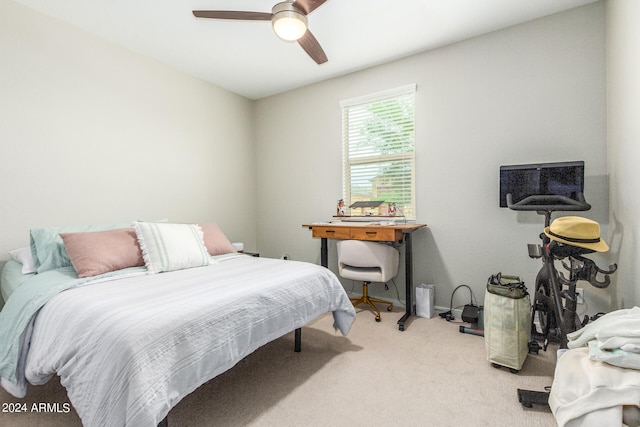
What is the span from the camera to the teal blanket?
156 cm

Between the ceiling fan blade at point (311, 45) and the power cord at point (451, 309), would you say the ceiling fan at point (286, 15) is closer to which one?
the ceiling fan blade at point (311, 45)

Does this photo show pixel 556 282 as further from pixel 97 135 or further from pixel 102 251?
pixel 97 135

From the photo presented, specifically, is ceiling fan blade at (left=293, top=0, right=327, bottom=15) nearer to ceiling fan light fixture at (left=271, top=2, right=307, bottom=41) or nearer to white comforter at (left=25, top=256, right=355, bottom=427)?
ceiling fan light fixture at (left=271, top=2, right=307, bottom=41)

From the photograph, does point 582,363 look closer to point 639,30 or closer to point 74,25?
point 639,30

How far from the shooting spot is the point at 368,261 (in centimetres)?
300

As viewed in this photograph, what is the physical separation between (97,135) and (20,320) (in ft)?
6.14

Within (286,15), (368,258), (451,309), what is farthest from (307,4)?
(451,309)

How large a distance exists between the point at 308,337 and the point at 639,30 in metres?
2.91

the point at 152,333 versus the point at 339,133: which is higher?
the point at 339,133

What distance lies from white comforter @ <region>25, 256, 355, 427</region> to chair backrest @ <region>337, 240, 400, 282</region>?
108 cm

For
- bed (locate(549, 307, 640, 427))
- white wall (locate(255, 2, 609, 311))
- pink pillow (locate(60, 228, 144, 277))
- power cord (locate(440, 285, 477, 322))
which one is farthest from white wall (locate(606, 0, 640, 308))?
pink pillow (locate(60, 228, 144, 277))

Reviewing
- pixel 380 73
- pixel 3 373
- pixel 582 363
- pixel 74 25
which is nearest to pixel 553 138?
pixel 380 73

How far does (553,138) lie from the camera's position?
2.61m

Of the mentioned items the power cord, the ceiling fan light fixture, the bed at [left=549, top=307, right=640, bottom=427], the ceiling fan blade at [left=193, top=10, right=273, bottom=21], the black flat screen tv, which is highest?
the ceiling fan blade at [left=193, top=10, right=273, bottom=21]
